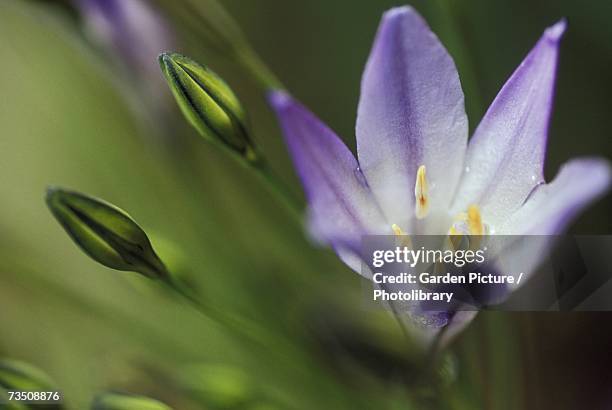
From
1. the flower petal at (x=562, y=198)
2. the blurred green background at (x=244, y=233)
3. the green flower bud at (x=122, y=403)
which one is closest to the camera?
the flower petal at (x=562, y=198)

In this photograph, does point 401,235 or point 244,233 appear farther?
point 244,233

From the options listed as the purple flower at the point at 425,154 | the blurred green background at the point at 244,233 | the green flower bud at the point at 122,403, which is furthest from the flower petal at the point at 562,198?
the green flower bud at the point at 122,403

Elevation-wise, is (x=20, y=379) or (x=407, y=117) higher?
(x=407, y=117)

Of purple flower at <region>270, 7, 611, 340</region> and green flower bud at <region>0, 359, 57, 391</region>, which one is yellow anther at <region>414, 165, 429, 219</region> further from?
green flower bud at <region>0, 359, 57, 391</region>

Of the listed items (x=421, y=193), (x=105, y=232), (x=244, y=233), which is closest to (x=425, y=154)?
(x=421, y=193)

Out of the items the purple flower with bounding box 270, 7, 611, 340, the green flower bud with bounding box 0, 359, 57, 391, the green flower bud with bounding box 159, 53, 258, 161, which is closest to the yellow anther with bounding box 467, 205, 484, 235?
the purple flower with bounding box 270, 7, 611, 340

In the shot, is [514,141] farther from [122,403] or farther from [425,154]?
[122,403]

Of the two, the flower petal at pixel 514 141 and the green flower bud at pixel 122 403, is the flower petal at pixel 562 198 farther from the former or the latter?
the green flower bud at pixel 122 403
